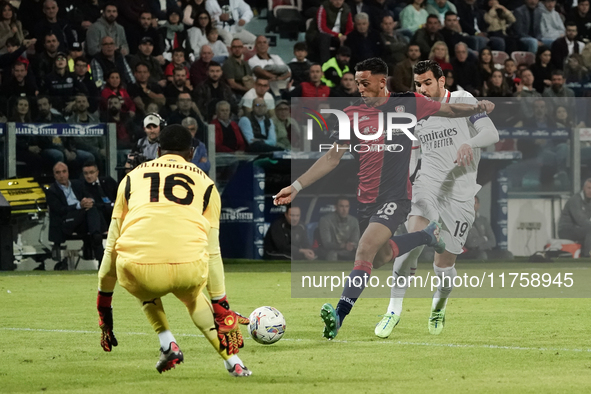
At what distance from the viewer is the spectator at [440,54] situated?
19.3 metres

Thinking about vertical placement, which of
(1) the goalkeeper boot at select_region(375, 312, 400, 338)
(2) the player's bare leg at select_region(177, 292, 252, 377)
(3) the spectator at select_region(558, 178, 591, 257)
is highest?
(2) the player's bare leg at select_region(177, 292, 252, 377)

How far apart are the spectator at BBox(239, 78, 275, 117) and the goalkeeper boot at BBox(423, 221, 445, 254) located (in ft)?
27.2

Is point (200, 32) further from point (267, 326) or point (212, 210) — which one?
point (212, 210)

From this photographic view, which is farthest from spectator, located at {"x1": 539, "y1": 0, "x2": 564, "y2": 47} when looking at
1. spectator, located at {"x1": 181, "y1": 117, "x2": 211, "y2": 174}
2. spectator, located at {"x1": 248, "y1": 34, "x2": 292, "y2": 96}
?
spectator, located at {"x1": 181, "y1": 117, "x2": 211, "y2": 174}

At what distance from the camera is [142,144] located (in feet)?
43.8

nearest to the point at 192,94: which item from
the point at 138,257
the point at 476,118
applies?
the point at 476,118

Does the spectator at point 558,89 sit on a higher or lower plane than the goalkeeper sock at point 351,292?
higher

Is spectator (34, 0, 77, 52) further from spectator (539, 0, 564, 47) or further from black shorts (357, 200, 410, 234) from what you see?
spectator (539, 0, 564, 47)

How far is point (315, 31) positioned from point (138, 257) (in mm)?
14905

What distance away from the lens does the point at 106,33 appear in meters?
17.8

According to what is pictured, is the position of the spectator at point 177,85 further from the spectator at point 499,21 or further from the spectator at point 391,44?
the spectator at point 499,21

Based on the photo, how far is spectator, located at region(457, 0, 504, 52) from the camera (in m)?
21.2

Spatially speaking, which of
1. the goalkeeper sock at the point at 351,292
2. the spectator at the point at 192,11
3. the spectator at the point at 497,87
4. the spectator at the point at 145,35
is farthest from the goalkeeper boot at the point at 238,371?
the spectator at the point at 192,11

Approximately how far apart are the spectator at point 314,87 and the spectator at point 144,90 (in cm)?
247
